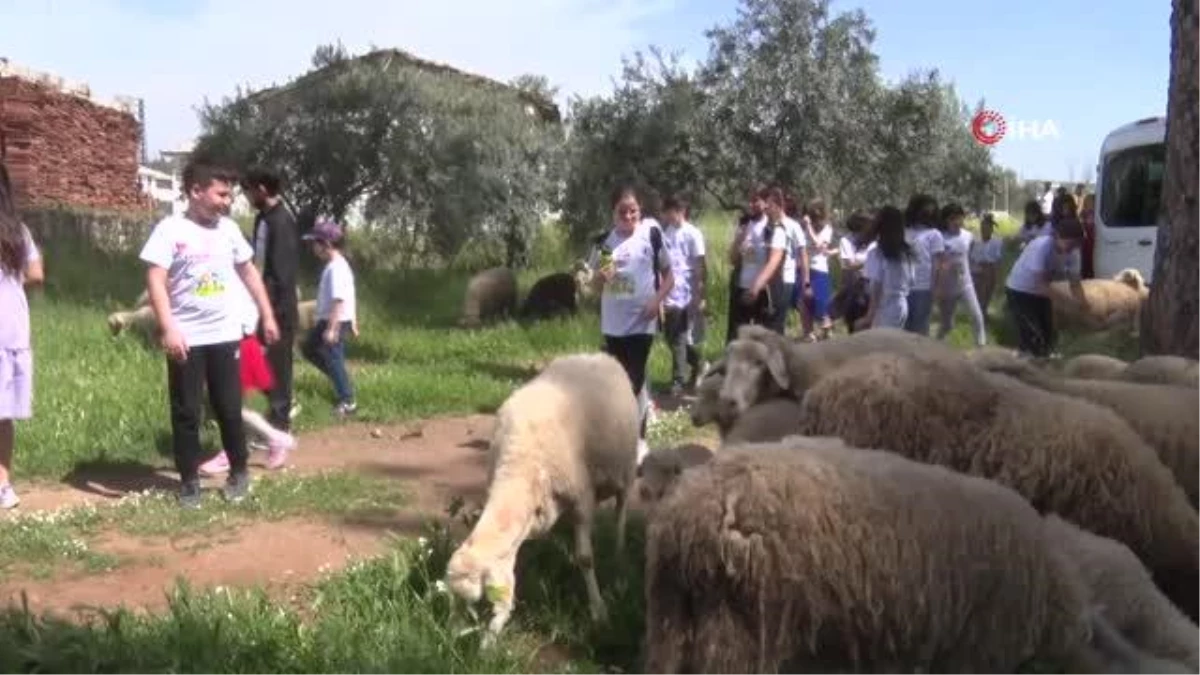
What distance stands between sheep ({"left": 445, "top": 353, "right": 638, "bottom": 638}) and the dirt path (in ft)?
3.62

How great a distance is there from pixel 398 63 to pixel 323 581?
18.3 meters

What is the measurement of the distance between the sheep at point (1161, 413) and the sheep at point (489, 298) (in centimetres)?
1119

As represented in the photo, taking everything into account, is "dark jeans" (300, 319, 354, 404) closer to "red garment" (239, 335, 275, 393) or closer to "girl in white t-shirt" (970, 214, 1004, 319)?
"red garment" (239, 335, 275, 393)

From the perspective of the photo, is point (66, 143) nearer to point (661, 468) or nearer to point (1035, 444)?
point (661, 468)

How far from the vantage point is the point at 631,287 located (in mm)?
7922

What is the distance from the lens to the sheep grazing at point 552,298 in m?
16.1

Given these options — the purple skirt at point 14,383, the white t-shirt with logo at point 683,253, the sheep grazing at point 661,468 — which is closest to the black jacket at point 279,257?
the purple skirt at point 14,383

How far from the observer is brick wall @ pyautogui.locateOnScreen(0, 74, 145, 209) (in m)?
19.2

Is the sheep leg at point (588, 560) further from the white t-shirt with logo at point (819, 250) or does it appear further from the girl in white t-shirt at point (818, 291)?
the white t-shirt with logo at point (819, 250)

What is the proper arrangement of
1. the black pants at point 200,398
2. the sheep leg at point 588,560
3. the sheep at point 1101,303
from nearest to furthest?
1. the sheep leg at point 588,560
2. the black pants at point 200,398
3. the sheep at point 1101,303

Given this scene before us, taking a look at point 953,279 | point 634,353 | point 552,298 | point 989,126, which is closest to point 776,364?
point 634,353

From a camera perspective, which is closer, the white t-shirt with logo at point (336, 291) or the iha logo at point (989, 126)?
the white t-shirt with logo at point (336, 291)

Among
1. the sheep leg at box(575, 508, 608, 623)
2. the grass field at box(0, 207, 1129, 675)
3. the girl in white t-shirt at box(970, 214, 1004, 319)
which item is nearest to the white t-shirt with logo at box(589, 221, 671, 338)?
the grass field at box(0, 207, 1129, 675)

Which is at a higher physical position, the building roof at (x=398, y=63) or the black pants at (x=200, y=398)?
the building roof at (x=398, y=63)
